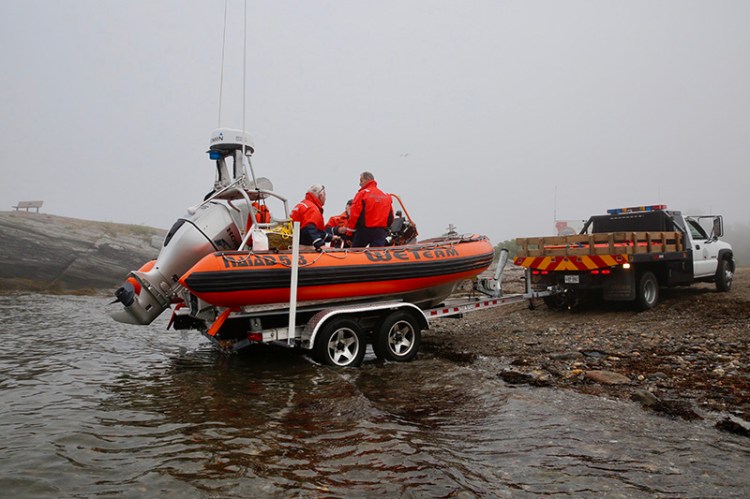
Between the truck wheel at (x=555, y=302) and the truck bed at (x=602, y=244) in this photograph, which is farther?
the truck wheel at (x=555, y=302)

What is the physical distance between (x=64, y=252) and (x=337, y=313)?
1617 cm

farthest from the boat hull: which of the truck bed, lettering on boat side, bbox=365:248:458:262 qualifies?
the truck bed

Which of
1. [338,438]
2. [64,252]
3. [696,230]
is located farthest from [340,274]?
[64,252]

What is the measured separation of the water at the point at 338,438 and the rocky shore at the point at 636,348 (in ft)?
1.54

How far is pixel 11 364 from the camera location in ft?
21.3

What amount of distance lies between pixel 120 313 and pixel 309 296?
2326mm

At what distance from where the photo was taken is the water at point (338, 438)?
3.05 m

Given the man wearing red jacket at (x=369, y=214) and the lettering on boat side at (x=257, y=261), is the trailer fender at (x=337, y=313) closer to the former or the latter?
the lettering on boat side at (x=257, y=261)

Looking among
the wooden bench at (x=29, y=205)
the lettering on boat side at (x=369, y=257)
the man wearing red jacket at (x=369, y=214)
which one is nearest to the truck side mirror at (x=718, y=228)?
the lettering on boat side at (x=369, y=257)

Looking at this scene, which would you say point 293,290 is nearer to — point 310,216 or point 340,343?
point 340,343

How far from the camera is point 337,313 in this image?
20.6ft

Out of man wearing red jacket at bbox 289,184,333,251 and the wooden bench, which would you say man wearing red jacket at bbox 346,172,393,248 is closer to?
man wearing red jacket at bbox 289,184,333,251

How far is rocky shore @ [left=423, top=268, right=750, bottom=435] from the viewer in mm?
4672

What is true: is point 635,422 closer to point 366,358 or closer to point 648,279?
point 366,358
